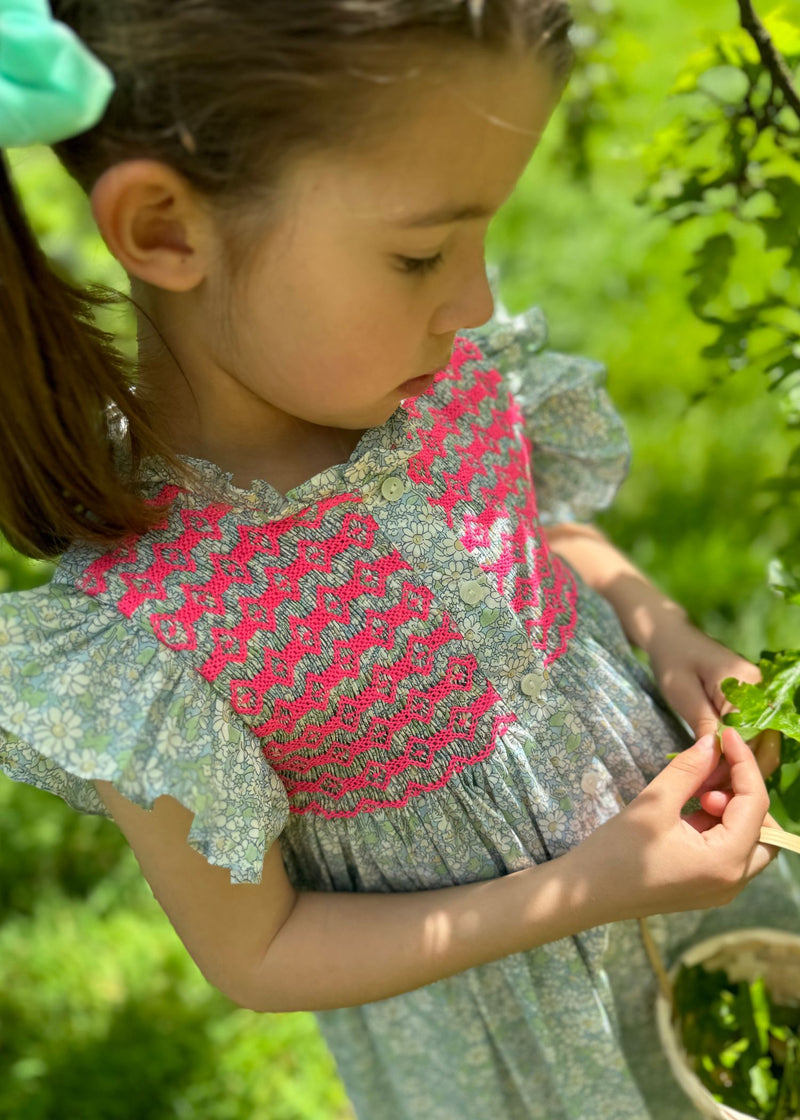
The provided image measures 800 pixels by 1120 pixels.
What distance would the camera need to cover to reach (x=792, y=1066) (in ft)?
5.15

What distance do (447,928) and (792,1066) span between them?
611 mm

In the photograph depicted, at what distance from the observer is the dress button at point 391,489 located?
4.47ft

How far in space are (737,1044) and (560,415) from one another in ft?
3.18

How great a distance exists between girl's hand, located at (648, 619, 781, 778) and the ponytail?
78cm

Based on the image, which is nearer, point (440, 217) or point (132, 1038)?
point (440, 217)

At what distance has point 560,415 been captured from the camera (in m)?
1.76

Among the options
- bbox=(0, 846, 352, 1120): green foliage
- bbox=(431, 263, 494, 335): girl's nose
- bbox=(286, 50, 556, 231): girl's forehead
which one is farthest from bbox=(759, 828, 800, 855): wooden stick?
bbox=(0, 846, 352, 1120): green foliage

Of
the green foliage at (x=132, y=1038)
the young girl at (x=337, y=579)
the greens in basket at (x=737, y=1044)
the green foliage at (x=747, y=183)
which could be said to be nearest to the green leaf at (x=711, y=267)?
the green foliage at (x=747, y=183)

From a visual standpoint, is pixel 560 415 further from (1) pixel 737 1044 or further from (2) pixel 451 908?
(1) pixel 737 1044

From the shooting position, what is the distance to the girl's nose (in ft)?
3.93

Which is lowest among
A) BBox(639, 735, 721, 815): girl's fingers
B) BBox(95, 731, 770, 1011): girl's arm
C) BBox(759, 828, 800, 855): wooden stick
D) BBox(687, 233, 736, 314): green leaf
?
BBox(95, 731, 770, 1011): girl's arm

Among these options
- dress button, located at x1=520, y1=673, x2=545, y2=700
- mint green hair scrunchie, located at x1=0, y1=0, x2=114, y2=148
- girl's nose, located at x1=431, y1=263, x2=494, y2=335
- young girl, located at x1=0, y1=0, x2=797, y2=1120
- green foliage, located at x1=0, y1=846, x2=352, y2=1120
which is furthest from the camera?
green foliage, located at x1=0, y1=846, x2=352, y2=1120

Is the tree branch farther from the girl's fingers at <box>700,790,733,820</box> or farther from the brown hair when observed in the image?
the girl's fingers at <box>700,790,733,820</box>

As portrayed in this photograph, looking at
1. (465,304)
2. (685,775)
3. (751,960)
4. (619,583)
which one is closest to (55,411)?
(465,304)
